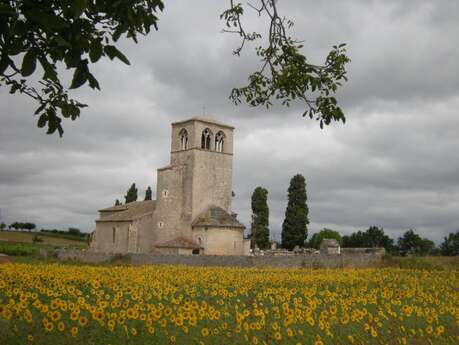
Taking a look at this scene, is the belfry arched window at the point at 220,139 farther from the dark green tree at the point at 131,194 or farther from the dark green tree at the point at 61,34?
the dark green tree at the point at 61,34

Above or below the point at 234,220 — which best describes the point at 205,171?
above

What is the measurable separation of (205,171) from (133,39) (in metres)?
44.1

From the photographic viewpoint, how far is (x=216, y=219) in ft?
150

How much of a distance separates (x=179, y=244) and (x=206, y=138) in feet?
36.8

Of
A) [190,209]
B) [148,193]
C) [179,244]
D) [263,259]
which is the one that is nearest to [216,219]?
[190,209]

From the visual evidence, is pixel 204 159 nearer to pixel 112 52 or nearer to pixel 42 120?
pixel 42 120

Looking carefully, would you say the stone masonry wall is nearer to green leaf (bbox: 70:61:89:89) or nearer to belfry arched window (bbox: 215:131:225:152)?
belfry arched window (bbox: 215:131:225:152)

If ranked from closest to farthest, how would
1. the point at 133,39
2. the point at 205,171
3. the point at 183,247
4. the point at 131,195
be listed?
the point at 133,39, the point at 183,247, the point at 205,171, the point at 131,195

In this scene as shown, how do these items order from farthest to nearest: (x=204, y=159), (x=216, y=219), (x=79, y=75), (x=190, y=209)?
(x=204, y=159), (x=190, y=209), (x=216, y=219), (x=79, y=75)

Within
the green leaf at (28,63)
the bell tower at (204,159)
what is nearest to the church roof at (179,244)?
the bell tower at (204,159)

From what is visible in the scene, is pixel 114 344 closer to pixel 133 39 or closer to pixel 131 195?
pixel 133 39

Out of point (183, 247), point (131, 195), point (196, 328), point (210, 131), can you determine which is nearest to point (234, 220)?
point (183, 247)

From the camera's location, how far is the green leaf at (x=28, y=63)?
3377mm

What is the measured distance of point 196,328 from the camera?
8.58m
